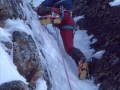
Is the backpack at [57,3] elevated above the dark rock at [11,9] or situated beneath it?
situated beneath

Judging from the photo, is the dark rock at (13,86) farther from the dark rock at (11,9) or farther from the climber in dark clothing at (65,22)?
the climber in dark clothing at (65,22)

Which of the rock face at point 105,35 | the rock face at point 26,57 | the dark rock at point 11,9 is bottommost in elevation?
the rock face at point 105,35

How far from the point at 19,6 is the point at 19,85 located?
187 centimetres

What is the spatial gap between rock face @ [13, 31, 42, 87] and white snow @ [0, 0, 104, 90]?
0.09 meters

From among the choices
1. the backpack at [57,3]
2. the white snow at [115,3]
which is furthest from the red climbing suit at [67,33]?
the white snow at [115,3]

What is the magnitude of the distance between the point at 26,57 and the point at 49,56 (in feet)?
4.35

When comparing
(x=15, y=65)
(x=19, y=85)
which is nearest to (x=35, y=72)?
(x=15, y=65)

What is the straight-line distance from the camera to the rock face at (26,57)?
9.75ft

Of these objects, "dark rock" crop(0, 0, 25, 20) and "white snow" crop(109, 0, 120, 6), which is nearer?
"dark rock" crop(0, 0, 25, 20)

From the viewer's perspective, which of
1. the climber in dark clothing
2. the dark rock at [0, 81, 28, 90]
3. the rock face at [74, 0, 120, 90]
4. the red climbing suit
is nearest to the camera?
the dark rock at [0, 81, 28, 90]

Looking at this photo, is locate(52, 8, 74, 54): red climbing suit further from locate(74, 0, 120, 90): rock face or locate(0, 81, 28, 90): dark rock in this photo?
locate(0, 81, 28, 90): dark rock

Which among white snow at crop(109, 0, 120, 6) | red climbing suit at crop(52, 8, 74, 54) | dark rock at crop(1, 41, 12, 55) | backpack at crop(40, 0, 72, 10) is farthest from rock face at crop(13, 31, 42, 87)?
white snow at crop(109, 0, 120, 6)

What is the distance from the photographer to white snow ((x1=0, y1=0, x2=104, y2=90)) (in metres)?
2.59

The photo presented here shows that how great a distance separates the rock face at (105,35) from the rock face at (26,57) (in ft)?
5.52
